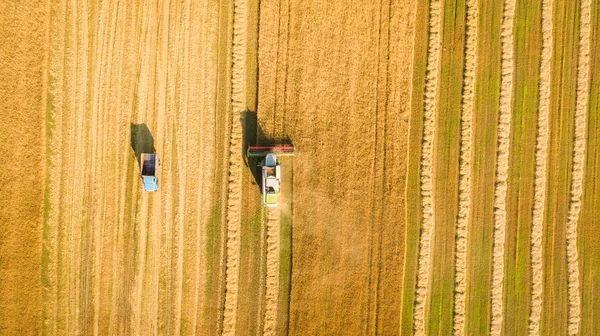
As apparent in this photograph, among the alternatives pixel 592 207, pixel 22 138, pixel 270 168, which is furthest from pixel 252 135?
pixel 592 207

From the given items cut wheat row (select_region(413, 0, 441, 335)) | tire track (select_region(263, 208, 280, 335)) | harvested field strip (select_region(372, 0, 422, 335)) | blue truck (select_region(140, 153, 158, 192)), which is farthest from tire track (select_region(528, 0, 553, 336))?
blue truck (select_region(140, 153, 158, 192))

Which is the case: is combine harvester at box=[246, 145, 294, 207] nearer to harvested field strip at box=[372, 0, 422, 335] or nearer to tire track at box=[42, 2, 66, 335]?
harvested field strip at box=[372, 0, 422, 335]

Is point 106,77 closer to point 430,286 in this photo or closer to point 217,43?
point 217,43

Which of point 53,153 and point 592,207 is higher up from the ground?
point 53,153

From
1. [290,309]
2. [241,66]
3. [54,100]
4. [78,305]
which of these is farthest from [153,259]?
[241,66]

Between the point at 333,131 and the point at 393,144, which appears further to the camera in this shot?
the point at 393,144

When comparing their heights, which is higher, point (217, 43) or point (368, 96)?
point (217, 43)

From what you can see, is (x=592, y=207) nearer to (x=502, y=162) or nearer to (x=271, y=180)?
(x=502, y=162)
